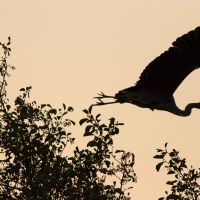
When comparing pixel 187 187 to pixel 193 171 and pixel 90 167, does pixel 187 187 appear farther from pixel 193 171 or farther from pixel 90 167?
pixel 90 167

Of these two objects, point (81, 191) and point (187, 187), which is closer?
point (81, 191)

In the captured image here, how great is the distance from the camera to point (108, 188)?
9.62 metres

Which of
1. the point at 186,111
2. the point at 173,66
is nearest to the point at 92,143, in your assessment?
the point at 173,66

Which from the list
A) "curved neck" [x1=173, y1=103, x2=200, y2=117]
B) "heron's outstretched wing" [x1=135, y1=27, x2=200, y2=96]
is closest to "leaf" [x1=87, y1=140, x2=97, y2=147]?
"heron's outstretched wing" [x1=135, y1=27, x2=200, y2=96]

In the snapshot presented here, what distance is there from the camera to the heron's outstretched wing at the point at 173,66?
10.9 metres

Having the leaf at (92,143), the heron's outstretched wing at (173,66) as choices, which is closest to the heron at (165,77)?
the heron's outstretched wing at (173,66)

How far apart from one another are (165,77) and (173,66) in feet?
1.33

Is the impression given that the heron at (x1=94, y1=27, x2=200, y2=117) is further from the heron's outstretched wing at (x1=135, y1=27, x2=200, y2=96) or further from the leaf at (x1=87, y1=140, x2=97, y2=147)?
the leaf at (x1=87, y1=140, x2=97, y2=147)

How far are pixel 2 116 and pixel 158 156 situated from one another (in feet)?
10.0

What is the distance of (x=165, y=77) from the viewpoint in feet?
38.4

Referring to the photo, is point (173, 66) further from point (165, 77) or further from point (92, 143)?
point (92, 143)

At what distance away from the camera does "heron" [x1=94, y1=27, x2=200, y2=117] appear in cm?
1095

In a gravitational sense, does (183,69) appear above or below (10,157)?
above

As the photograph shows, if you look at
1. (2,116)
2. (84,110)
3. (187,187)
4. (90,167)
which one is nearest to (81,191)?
(90,167)
